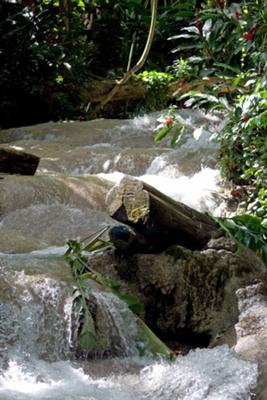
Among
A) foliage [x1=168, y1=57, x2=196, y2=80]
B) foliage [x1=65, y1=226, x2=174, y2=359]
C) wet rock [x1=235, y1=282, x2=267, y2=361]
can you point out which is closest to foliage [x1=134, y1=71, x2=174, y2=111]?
foliage [x1=168, y1=57, x2=196, y2=80]

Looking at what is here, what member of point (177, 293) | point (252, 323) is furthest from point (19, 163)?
point (252, 323)

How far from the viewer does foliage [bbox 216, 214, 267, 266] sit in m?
4.00

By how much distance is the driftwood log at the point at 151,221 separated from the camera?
4449 millimetres

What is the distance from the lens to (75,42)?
44.2 ft

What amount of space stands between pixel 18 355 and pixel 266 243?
1.63 m

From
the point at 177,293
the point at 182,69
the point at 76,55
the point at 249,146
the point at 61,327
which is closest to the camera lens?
the point at 61,327

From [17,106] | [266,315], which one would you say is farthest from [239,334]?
[17,106]

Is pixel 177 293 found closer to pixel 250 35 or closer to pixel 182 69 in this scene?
pixel 250 35

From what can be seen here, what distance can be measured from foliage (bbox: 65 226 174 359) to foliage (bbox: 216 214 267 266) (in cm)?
86

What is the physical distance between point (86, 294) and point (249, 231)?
1.11 m

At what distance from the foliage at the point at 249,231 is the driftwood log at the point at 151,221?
0.55 metres

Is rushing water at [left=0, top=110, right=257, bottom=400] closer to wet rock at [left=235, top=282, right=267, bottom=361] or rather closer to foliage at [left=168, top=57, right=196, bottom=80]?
wet rock at [left=235, top=282, right=267, bottom=361]

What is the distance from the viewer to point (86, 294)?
4324mm

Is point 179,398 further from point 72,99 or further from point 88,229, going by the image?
point 72,99
